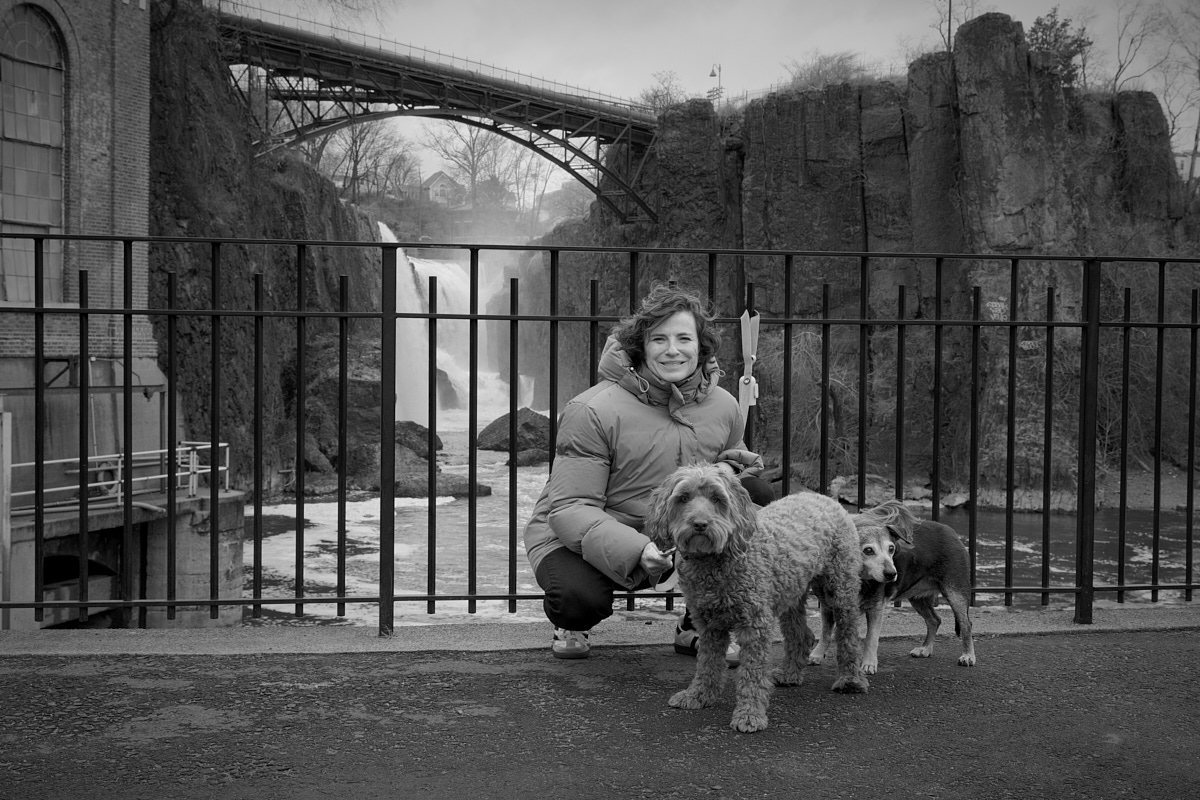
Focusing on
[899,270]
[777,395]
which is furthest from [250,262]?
[899,270]

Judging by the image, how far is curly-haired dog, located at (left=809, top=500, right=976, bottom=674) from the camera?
13.3 ft

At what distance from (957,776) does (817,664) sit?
1232mm

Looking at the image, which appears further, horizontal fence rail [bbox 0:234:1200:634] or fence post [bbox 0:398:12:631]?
fence post [bbox 0:398:12:631]

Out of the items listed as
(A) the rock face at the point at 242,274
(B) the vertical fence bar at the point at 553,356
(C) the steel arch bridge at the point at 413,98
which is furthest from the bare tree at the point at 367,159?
(B) the vertical fence bar at the point at 553,356

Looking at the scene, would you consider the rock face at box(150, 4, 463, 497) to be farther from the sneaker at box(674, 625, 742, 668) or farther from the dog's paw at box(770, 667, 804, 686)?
the dog's paw at box(770, 667, 804, 686)

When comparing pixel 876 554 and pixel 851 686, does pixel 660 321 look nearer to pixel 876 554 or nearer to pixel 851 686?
pixel 876 554

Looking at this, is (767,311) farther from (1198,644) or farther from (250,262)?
(1198,644)

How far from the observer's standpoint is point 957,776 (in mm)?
3104

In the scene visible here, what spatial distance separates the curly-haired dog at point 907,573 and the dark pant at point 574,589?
946 millimetres

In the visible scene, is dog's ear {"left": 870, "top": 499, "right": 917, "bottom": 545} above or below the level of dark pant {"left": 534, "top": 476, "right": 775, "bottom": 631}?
above

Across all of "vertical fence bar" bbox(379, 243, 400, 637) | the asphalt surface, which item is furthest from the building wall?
the asphalt surface

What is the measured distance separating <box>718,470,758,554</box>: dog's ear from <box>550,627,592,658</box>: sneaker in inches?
45.8

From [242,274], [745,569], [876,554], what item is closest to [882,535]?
[876,554]

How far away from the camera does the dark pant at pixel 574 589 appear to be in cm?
384
